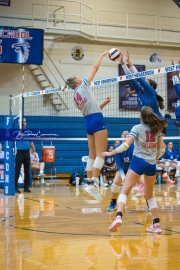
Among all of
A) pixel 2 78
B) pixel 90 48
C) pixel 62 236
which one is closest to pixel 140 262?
pixel 62 236

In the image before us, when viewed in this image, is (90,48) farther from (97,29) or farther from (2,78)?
(2,78)

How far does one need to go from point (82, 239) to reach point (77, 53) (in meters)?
15.8

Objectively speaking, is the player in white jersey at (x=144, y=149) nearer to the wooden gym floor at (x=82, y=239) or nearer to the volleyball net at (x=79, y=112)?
the wooden gym floor at (x=82, y=239)

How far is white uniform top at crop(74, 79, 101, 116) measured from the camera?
7.41 metres

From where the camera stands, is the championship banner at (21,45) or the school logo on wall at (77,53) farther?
the school logo on wall at (77,53)

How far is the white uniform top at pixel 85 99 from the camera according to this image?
7410 mm

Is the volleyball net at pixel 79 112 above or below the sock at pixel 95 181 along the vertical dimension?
above

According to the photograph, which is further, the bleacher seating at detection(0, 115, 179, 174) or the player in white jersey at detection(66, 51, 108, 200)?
the bleacher seating at detection(0, 115, 179, 174)

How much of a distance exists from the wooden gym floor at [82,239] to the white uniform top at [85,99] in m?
1.62

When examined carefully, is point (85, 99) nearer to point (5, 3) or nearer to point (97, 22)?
point (5, 3)

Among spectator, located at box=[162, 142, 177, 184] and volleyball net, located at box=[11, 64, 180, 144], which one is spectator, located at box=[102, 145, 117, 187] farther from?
spectator, located at box=[162, 142, 177, 184]

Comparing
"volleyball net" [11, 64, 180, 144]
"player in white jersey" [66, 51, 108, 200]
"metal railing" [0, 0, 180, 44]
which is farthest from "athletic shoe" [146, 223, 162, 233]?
"metal railing" [0, 0, 180, 44]

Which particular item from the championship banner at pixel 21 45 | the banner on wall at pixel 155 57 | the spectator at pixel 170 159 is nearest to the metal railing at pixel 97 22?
the banner on wall at pixel 155 57

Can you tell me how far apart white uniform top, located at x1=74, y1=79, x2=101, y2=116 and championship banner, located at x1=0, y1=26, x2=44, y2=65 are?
439 inches
